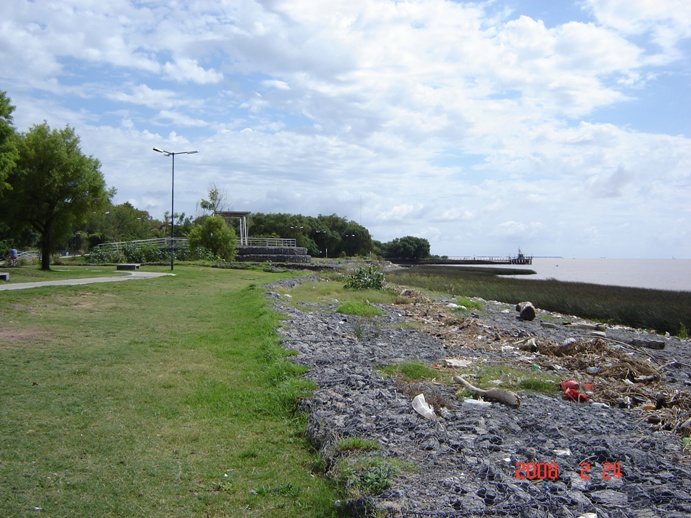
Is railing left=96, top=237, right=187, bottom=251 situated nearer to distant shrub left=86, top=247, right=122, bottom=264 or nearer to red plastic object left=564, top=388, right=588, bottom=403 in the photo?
distant shrub left=86, top=247, right=122, bottom=264

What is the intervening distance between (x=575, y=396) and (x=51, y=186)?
91.8 feet

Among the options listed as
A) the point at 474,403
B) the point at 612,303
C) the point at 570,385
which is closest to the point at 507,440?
the point at 474,403

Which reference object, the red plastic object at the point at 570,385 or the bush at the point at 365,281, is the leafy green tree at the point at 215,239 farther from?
the red plastic object at the point at 570,385

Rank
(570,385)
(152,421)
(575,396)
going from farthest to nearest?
(570,385) < (575,396) < (152,421)

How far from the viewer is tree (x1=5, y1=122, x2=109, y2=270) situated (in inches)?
1136

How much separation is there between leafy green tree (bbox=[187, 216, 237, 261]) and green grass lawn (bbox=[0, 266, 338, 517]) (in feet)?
133

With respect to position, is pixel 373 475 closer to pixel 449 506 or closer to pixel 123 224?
pixel 449 506

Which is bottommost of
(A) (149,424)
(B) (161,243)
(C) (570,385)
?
(A) (149,424)

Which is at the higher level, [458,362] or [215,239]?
[215,239]

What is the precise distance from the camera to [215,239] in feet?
176

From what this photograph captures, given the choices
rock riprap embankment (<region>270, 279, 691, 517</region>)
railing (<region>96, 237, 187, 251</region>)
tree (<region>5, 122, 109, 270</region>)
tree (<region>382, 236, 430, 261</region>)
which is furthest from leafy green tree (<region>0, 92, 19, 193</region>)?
tree (<region>382, 236, 430, 261</region>)

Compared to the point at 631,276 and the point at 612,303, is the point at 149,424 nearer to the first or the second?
the point at 612,303

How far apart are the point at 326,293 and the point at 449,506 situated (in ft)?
71.9

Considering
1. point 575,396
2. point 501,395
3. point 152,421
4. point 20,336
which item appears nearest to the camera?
point 152,421
